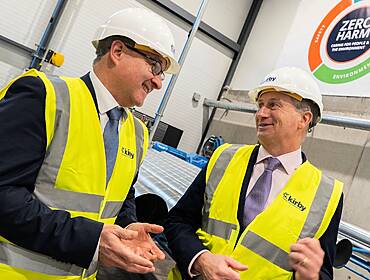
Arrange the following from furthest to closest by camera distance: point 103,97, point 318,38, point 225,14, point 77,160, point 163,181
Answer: point 225,14, point 318,38, point 163,181, point 103,97, point 77,160

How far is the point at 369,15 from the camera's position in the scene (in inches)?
149

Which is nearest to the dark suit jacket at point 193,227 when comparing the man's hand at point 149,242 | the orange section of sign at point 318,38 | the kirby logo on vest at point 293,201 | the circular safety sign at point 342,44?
the kirby logo on vest at point 293,201

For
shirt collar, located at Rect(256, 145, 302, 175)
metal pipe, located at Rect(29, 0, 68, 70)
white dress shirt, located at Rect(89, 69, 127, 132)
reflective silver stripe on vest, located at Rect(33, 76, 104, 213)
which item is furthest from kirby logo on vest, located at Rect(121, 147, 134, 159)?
metal pipe, located at Rect(29, 0, 68, 70)

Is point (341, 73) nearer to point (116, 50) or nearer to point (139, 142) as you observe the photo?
point (139, 142)

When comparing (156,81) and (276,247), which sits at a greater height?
(156,81)

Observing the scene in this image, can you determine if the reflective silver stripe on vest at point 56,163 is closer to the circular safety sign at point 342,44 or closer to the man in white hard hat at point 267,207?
the man in white hard hat at point 267,207

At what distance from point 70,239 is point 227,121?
5.31 m

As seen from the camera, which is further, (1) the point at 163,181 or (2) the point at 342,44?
(2) the point at 342,44

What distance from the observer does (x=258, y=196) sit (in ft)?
4.58

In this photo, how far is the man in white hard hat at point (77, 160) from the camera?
926mm

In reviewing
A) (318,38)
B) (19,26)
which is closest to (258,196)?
(318,38)

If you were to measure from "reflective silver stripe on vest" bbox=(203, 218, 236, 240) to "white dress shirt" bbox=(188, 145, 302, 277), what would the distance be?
6.9 inches

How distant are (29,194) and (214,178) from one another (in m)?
0.83

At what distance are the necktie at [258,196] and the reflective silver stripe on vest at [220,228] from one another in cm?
8
